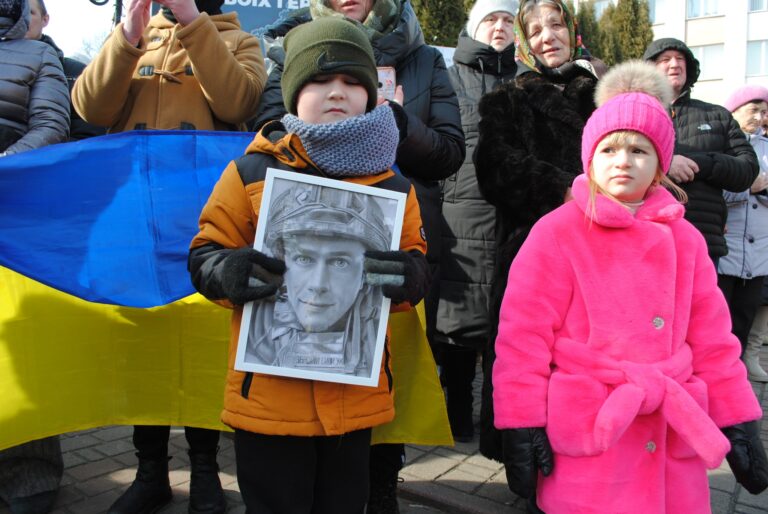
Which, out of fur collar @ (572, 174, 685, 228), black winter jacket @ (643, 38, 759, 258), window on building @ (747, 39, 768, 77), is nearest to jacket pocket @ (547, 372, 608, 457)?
fur collar @ (572, 174, 685, 228)

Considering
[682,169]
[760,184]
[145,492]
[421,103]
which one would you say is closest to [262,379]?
[145,492]

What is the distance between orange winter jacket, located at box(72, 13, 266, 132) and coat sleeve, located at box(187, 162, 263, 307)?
Answer: 0.79 metres

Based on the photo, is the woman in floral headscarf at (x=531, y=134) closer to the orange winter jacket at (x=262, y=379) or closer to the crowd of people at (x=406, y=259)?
the crowd of people at (x=406, y=259)

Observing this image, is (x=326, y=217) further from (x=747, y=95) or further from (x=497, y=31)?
(x=747, y=95)

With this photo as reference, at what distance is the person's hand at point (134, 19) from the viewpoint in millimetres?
2469

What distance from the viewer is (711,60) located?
3134 cm

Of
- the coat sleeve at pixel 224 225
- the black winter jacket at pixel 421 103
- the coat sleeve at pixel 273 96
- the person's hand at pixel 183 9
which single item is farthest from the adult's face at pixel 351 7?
the coat sleeve at pixel 224 225

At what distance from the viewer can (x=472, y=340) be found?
3387mm

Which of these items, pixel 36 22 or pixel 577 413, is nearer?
pixel 577 413

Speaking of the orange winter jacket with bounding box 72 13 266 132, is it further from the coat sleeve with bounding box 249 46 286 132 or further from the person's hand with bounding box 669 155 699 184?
the person's hand with bounding box 669 155 699 184

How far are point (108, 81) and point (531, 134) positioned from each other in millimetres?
1690

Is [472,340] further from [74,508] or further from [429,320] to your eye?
[74,508]

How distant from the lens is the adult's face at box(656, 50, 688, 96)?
3.93m

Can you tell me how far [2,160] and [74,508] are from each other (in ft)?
4.89
